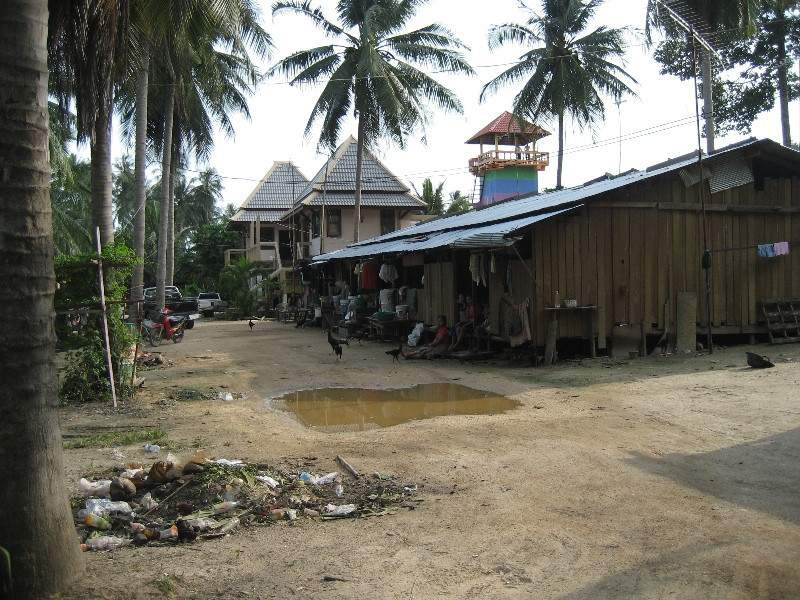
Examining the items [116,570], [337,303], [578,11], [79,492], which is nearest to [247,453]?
[79,492]

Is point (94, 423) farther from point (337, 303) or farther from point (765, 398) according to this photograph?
point (337, 303)

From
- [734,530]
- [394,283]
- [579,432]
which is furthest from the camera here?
[394,283]

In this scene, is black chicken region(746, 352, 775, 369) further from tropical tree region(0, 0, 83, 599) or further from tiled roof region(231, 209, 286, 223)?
tiled roof region(231, 209, 286, 223)

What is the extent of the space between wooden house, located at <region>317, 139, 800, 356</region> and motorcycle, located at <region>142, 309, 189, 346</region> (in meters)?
8.70

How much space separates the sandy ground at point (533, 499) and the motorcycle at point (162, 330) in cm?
847

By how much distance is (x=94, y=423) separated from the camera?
8492 millimetres

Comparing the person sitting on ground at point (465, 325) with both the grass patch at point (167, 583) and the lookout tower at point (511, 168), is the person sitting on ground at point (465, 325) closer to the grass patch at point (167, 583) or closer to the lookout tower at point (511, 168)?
the grass patch at point (167, 583)

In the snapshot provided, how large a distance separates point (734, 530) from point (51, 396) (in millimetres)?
4468

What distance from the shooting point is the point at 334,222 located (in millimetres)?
35625

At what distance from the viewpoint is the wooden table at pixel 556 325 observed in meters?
12.9

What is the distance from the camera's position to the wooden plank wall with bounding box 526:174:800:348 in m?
13.1

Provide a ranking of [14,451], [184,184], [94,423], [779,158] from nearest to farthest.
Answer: [14,451]
[94,423]
[779,158]
[184,184]

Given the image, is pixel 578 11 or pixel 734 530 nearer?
pixel 734 530

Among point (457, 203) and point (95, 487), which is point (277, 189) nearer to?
point (457, 203)
